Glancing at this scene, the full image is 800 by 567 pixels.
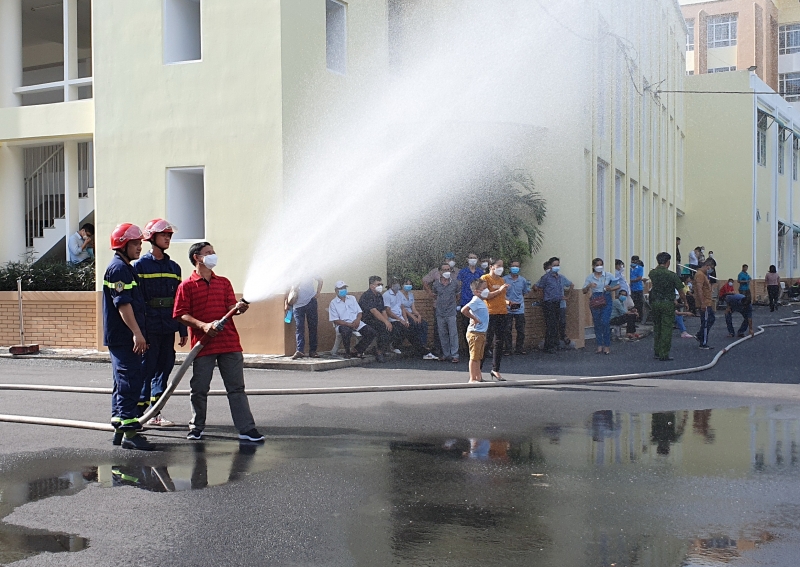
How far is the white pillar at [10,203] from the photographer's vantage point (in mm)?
20031

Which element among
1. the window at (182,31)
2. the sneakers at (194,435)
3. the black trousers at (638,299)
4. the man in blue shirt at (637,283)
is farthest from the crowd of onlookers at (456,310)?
the sneakers at (194,435)

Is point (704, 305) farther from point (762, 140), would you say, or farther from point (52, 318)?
point (762, 140)

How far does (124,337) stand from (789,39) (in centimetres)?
5786

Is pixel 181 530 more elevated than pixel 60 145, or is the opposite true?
pixel 60 145

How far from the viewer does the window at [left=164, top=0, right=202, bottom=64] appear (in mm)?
17438

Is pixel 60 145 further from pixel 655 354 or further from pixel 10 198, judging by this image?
pixel 655 354

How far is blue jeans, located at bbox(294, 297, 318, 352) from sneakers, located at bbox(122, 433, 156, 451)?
753 centimetres

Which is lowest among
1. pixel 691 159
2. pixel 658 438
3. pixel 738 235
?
pixel 658 438

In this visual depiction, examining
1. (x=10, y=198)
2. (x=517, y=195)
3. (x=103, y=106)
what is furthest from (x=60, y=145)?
(x=517, y=195)

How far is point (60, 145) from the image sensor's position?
20.6m

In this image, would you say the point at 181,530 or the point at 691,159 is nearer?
the point at 181,530

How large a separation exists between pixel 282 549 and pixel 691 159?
39.6 m

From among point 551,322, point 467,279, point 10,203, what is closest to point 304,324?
point 467,279

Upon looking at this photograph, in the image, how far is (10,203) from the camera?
789 inches
